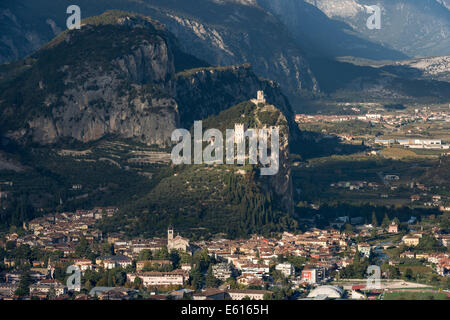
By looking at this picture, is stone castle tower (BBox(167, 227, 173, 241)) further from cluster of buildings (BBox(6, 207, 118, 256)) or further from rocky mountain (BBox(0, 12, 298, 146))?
rocky mountain (BBox(0, 12, 298, 146))

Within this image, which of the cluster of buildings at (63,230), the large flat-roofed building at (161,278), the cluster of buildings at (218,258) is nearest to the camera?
the cluster of buildings at (218,258)

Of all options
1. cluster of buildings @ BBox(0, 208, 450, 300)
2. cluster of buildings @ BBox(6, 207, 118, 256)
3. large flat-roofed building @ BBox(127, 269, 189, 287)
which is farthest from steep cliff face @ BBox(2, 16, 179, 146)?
large flat-roofed building @ BBox(127, 269, 189, 287)

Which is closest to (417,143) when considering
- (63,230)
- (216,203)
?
(216,203)

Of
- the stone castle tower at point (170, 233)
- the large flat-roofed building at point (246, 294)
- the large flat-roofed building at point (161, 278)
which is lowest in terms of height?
the large flat-roofed building at point (246, 294)

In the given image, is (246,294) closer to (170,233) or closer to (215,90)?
(170,233)

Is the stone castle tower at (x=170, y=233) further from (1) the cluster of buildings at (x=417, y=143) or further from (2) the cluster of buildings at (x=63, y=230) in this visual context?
(1) the cluster of buildings at (x=417, y=143)

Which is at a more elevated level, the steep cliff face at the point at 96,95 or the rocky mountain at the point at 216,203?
the steep cliff face at the point at 96,95

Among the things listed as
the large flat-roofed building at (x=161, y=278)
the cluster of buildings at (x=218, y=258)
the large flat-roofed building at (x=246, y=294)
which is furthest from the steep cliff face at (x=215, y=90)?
the large flat-roofed building at (x=246, y=294)

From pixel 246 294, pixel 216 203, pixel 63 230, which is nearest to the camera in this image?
pixel 246 294
